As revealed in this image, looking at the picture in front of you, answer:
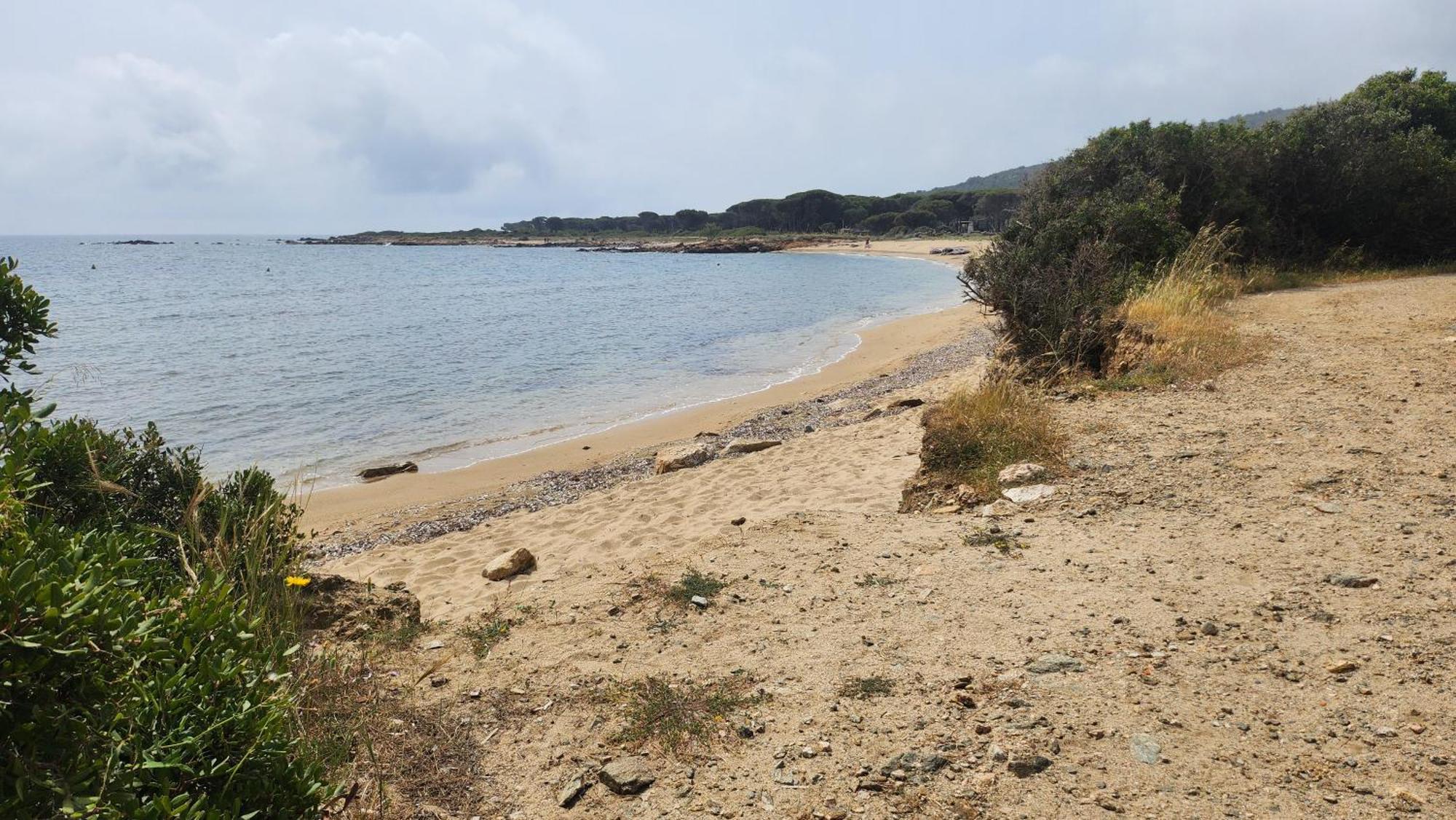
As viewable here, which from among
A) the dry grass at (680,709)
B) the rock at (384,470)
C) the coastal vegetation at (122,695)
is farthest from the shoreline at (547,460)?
the coastal vegetation at (122,695)

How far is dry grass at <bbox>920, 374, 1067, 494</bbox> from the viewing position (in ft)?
22.4

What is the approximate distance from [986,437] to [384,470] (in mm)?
9221

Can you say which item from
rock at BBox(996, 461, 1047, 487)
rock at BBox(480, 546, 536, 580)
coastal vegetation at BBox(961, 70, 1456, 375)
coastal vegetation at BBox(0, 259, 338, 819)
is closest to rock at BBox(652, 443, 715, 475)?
rock at BBox(480, 546, 536, 580)

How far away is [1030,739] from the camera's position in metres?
3.20

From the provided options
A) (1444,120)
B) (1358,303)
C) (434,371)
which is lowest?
(434,371)

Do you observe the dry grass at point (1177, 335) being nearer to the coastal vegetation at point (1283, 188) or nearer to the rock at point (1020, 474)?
the coastal vegetation at point (1283, 188)

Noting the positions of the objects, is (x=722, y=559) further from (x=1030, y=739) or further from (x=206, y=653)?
(x=206, y=653)

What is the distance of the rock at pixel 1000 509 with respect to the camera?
5965 millimetres

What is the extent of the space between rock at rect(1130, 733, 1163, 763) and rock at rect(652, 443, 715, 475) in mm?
7511

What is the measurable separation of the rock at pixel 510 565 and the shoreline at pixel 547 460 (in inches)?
62.4

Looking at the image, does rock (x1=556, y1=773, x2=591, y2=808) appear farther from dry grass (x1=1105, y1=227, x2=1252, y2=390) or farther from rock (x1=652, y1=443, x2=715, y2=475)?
dry grass (x1=1105, y1=227, x2=1252, y2=390)

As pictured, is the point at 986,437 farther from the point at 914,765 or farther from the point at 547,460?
the point at 547,460

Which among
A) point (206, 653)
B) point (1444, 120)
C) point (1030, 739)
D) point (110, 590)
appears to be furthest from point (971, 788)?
point (1444, 120)

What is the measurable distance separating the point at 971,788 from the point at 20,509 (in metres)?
3.23
